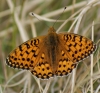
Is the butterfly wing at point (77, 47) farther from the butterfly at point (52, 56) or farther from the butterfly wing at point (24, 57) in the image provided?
the butterfly wing at point (24, 57)

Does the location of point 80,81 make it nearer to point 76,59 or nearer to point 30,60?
point 76,59

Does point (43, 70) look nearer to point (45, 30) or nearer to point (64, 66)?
point (64, 66)

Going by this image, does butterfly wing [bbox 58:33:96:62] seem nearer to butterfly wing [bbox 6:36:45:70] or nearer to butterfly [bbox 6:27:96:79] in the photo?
butterfly [bbox 6:27:96:79]

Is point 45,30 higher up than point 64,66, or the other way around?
point 45,30

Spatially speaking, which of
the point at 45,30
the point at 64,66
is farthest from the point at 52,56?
the point at 45,30

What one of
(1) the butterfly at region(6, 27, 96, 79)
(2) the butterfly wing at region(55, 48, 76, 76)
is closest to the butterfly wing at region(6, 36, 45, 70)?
(1) the butterfly at region(6, 27, 96, 79)
